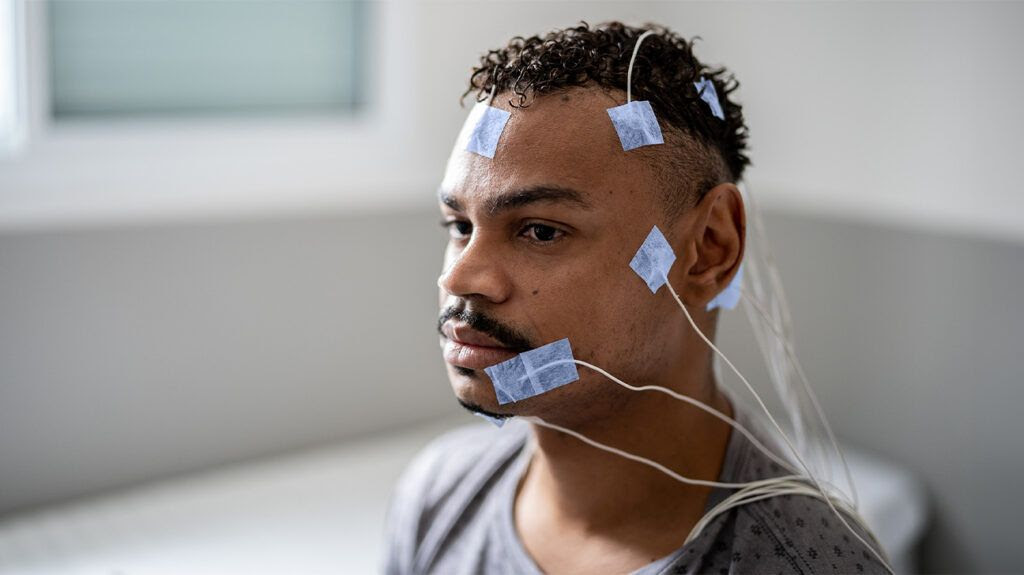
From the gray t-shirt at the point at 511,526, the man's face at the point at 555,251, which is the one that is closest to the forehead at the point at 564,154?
the man's face at the point at 555,251

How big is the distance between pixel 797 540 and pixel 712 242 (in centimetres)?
32

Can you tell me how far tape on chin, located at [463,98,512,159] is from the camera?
3.41 feet

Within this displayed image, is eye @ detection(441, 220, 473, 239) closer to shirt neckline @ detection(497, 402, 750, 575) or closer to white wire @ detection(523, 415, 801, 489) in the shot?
white wire @ detection(523, 415, 801, 489)

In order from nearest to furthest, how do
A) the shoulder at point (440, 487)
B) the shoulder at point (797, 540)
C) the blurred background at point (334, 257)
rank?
the shoulder at point (797, 540)
the shoulder at point (440, 487)
the blurred background at point (334, 257)

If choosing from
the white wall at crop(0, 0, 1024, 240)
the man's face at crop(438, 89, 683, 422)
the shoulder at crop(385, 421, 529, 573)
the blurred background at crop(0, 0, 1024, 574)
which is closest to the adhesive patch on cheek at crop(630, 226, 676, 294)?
the man's face at crop(438, 89, 683, 422)

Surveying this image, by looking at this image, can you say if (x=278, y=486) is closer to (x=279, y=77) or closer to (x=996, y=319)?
(x=279, y=77)

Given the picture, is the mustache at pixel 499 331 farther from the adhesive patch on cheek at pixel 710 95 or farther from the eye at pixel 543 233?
the adhesive patch on cheek at pixel 710 95

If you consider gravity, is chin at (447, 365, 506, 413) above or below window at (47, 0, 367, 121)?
below

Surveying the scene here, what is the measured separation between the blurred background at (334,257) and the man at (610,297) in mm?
794

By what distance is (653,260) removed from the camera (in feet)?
3.39

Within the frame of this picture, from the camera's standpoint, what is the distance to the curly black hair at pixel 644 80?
1047 millimetres

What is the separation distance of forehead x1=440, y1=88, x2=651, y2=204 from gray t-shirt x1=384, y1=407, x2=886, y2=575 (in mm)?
342

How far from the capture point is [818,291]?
7.58ft

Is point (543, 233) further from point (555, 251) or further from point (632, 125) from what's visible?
point (632, 125)
